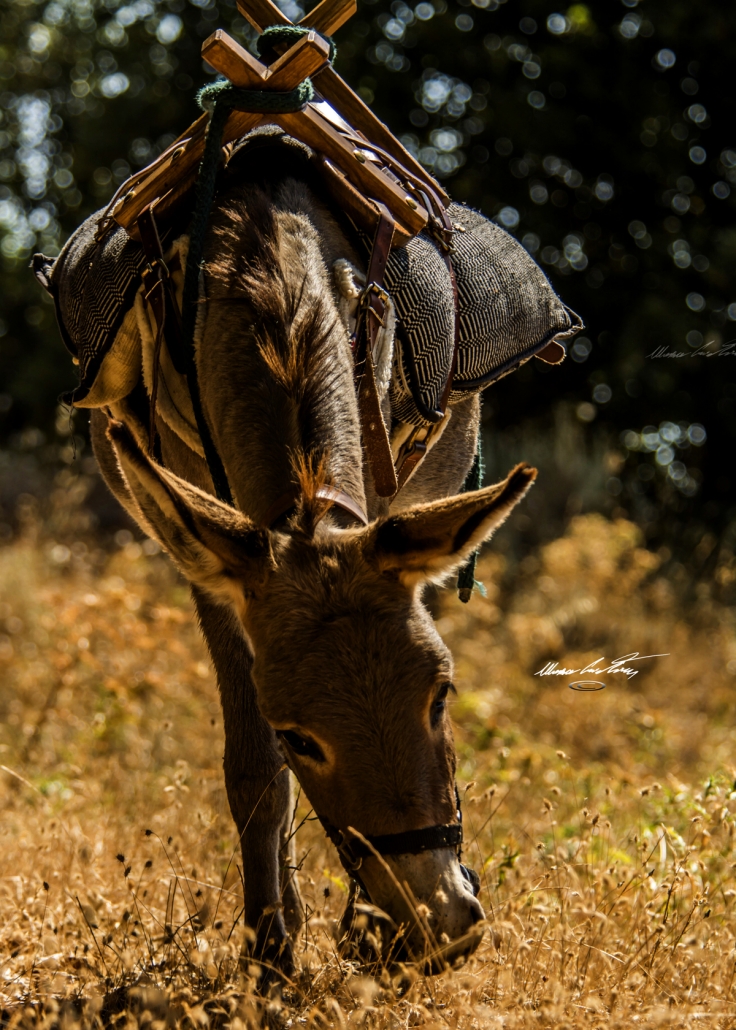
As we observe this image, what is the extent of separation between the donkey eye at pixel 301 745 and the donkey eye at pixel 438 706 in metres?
0.24

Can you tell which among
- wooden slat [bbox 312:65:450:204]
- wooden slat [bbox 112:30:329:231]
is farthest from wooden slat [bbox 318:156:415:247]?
wooden slat [bbox 312:65:450:204]

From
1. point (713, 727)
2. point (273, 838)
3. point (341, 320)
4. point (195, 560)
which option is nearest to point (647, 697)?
point (713, 727)

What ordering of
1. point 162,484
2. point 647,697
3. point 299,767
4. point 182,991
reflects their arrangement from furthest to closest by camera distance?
1. point 647,697
2. point 182,991
3. point 299,767
4. point 162,484

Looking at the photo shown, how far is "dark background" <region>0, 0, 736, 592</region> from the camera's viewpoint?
9586mm

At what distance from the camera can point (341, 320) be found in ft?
9.12

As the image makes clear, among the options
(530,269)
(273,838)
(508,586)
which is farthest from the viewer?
(508,586)

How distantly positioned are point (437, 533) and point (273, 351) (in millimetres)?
695

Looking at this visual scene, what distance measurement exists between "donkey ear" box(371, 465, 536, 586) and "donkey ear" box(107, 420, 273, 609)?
0.26 m

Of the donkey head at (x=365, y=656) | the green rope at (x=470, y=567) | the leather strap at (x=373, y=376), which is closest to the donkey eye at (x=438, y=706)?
the donkey head at (x=365, y=656)

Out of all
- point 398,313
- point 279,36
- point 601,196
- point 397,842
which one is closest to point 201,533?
point 397,842

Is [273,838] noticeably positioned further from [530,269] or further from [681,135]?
[681,135]

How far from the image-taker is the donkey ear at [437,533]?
2.07 meters

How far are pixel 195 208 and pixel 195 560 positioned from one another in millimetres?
1124

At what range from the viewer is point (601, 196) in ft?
33.2
